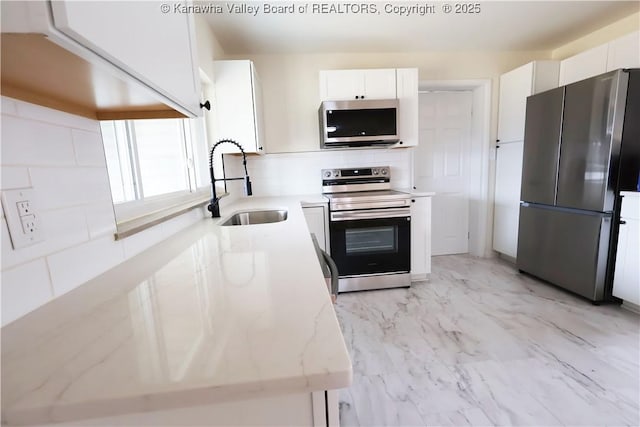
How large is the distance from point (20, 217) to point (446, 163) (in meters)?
3.69

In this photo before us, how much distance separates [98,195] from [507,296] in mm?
2940

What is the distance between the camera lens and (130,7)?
59 cm

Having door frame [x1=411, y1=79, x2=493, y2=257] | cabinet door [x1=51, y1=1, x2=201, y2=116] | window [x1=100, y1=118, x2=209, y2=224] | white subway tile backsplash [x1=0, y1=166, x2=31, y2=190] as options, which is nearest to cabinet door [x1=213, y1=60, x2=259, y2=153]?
window [x1=100, y1=118, x2=209, y2=224]

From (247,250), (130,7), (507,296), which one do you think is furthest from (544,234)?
(130,7)

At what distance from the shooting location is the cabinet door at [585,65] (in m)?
2.36

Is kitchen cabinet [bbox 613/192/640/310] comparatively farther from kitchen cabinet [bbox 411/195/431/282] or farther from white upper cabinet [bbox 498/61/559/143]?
kitchen cabinet [bbox 411/195/431/282]

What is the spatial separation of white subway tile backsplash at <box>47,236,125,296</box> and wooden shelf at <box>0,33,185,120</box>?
0.36 metres

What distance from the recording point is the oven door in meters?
2.52

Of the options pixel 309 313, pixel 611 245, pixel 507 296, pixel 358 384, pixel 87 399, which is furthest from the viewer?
pixel 507 296

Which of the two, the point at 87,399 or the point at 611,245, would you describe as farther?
the point at 611,245

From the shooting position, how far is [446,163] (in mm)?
3461

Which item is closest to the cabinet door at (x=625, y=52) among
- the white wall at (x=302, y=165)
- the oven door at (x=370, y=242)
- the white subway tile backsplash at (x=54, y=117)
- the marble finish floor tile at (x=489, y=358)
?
the white wall at (x=302, y=165)

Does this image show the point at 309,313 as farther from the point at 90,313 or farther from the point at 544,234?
the point at 544,234

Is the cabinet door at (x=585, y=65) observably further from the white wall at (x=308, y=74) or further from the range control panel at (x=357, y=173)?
the range control panel at (x=357, y=173)
